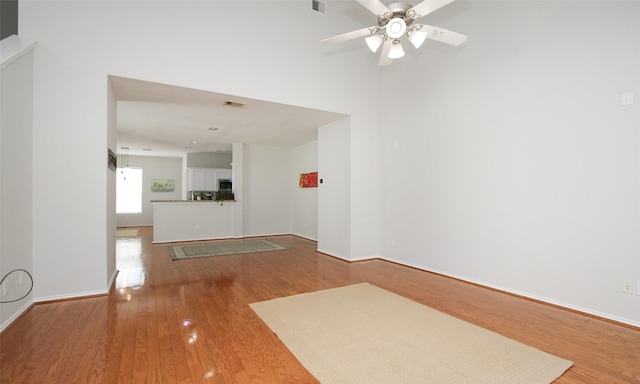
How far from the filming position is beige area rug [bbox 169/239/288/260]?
537 centimetres

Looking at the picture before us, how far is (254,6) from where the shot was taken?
3.95 meters

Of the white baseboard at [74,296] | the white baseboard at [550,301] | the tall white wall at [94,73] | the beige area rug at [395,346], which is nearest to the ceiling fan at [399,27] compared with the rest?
the tall white wall at [94,73]

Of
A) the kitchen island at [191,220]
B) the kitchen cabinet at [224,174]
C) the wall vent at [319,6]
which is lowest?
the kitchen island at [191,220]

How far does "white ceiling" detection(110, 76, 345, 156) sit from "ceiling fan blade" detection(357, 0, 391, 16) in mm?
1980

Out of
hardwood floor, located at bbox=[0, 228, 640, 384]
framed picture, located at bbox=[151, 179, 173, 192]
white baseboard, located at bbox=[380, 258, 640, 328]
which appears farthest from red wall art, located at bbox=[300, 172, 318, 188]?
framed picture, located at bbox=[151, 179, 173, 192]

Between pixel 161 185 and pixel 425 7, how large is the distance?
1096cm

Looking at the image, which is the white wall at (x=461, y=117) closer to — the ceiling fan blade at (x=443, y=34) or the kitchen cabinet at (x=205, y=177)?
the ceiling fan blade at (x=443, y=34)

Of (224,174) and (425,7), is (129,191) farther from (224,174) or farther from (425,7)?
(425,7)

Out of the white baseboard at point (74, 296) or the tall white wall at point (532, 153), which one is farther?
the white baseboard at point (74, 296)

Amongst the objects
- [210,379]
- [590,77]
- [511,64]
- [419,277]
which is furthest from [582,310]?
[210,379]

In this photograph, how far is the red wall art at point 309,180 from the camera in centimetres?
704

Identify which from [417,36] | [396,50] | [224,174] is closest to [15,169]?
[396,50]

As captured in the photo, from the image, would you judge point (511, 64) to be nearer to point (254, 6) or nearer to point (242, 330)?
point (254, 6)

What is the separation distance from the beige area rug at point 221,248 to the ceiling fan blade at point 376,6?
457 cm
